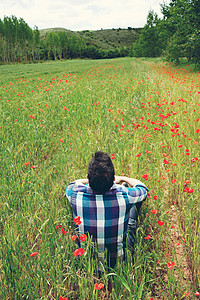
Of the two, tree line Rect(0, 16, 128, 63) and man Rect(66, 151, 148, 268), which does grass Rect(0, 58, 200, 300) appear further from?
tree line Rect(0, 16, 128, 63)

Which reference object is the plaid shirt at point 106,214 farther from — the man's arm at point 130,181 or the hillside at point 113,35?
the hillside at point 113,35

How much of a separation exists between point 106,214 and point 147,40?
54324 millimetres

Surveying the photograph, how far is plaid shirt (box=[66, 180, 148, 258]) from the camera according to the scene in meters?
1.57

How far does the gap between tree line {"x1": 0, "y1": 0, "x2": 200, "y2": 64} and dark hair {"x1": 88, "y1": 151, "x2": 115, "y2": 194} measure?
47.9 feet

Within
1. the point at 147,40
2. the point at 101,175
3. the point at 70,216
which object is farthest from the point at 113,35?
the point at 101,175

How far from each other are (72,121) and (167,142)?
2.10 m

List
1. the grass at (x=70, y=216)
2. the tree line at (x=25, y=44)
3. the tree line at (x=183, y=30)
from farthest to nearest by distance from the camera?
the tree line at (x=25, y=44) → the tree line at (x=183, y=30) → the grass at (x=70, y=216)

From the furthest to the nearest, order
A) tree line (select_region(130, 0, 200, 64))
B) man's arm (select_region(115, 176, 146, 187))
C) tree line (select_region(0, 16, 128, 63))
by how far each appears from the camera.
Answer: tree line (select_region(0, 16, 128, 63)) < tree line (select_region(130, 0, 200, 64)) < man's arm (select_region(115, 176, 146, 187))

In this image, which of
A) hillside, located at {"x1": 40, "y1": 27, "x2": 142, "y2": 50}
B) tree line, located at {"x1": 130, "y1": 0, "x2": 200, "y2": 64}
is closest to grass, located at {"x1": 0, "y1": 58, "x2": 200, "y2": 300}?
tree line, located at {"x1": 130, "y1": 0, "x2": 200, "y2": 64}

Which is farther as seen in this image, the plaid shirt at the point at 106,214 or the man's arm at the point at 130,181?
the man's arm at the point at 130,181

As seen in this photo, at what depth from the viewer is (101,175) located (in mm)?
1532

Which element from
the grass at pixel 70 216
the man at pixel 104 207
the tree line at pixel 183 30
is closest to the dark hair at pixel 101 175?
the man at pixel 104 207

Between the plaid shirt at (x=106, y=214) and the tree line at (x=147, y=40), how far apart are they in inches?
579

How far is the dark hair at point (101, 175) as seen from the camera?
60.6 inches
